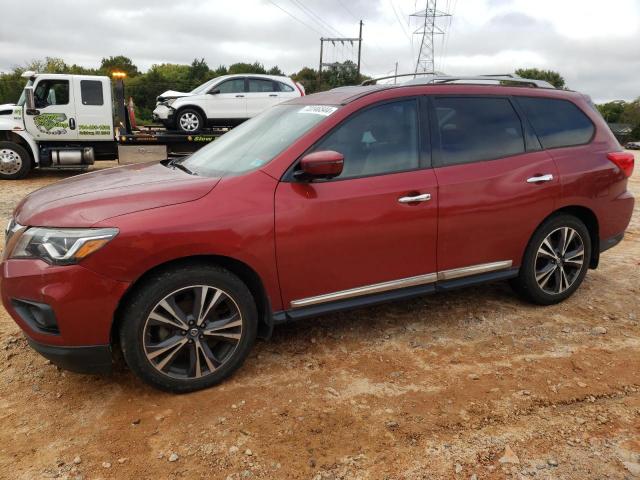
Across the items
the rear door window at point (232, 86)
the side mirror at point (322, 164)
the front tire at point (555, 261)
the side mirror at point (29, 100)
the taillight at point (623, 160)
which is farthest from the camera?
the rear door window at point (232, 86)

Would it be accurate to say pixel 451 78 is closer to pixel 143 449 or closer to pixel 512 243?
pixel 512 243

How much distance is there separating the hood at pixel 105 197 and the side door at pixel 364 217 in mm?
558

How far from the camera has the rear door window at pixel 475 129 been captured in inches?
140

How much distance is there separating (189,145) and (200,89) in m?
1.58

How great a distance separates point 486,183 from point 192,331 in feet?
7.37

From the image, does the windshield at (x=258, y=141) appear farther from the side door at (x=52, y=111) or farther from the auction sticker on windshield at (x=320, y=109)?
the side door at (x=52, y=111)

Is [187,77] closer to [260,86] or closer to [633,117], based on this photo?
[260,86]

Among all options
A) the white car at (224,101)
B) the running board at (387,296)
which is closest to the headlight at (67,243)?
the running board at (387,296)

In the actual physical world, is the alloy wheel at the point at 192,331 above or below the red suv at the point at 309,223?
below

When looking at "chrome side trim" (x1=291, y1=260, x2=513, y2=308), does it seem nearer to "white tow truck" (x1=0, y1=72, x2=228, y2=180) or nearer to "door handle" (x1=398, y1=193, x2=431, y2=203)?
"door handle" (x1=398, y1=193, x2=431, y2=203)

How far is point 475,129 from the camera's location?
12.2ft

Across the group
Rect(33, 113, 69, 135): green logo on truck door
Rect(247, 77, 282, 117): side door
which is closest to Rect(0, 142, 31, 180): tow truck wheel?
Rect(33, 113, 69, 135): green logo on truck door

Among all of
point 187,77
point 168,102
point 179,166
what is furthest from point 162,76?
point 179,166

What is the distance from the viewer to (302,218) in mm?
2988
